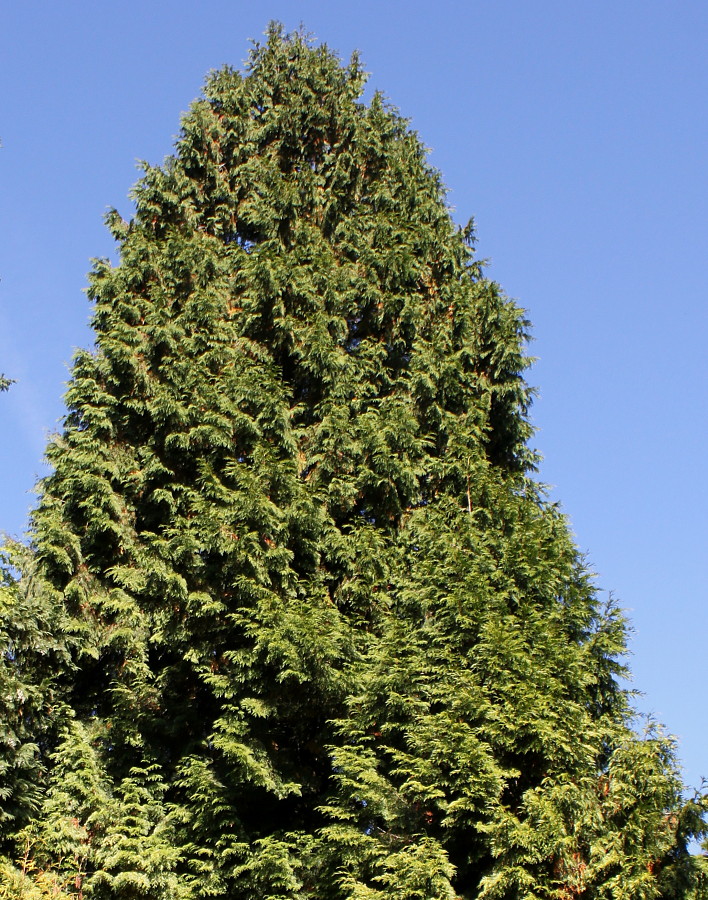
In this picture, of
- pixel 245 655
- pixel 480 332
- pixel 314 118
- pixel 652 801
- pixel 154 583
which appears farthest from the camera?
pixel 314 118

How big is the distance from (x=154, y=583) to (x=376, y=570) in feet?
9.63

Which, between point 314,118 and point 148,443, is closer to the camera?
point 148,443

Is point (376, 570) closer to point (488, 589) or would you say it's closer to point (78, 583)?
point (488, 589)

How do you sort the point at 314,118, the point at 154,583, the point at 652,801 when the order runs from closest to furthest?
the point at 652,801 < the point at 154,583 < the point at 314,118

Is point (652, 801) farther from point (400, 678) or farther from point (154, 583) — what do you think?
point (154, 583)

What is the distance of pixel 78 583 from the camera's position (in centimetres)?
1083

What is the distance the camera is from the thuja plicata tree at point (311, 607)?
8.52m

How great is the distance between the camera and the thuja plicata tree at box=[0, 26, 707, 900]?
8.52m

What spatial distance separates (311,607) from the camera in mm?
10023

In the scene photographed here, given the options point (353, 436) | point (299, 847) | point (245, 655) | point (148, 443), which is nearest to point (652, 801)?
point (299, 847)

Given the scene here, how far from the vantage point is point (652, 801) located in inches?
322

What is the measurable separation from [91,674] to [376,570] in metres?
4.17

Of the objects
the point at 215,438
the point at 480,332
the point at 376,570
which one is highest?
the point at 480,332

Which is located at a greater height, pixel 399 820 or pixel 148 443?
pixel 148 443
